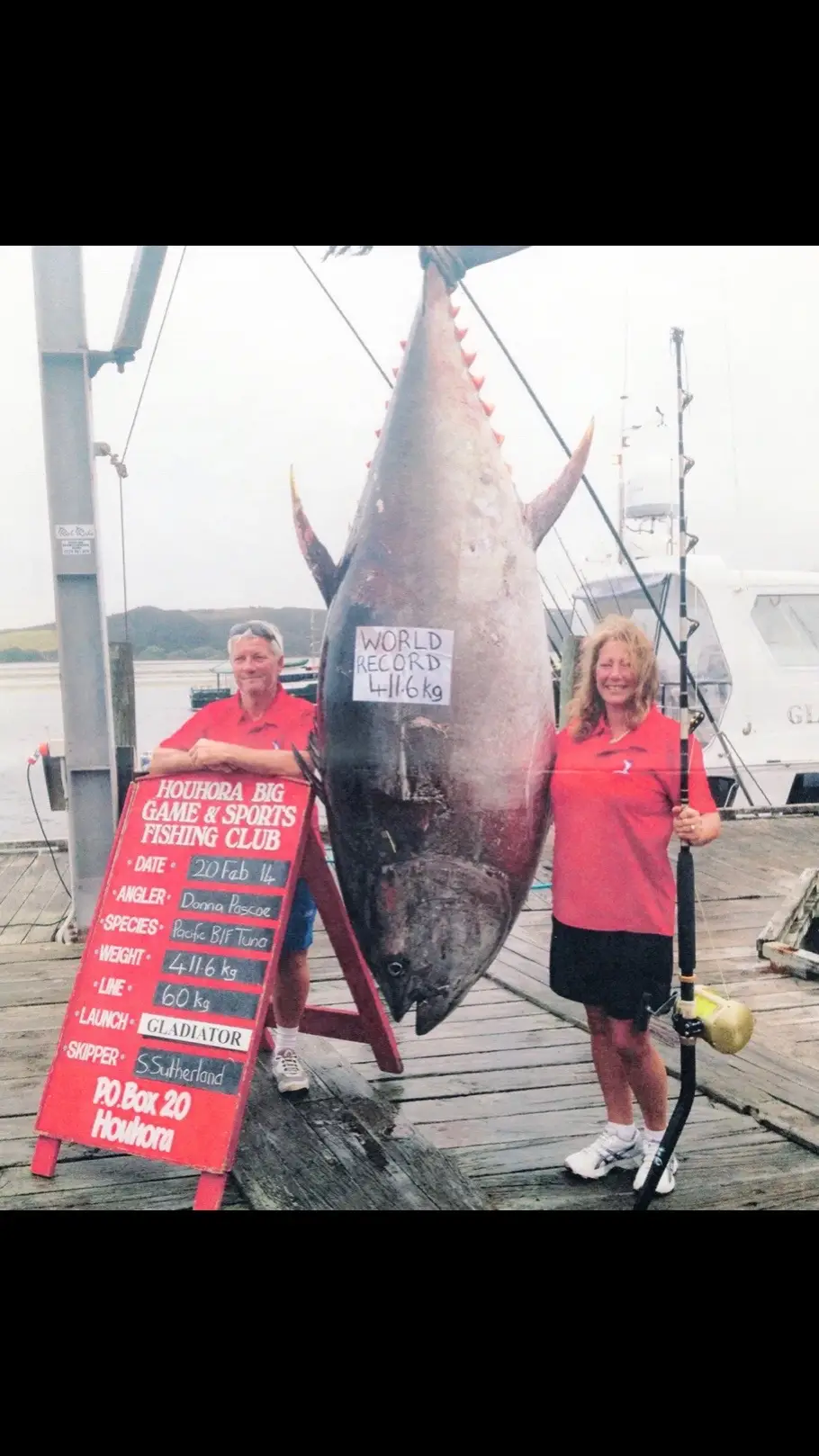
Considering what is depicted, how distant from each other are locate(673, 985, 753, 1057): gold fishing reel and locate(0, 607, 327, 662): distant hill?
3.58 feet

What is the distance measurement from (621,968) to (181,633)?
3.78 feet

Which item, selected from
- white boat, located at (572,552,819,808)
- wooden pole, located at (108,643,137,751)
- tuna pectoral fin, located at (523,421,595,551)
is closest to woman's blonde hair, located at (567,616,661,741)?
white boat, located at (572,552,819,808)

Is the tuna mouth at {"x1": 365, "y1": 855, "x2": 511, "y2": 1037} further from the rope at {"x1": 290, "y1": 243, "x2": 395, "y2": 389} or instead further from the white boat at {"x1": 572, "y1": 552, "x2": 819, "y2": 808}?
the rope at {"x1": 290, "y1": 243, "x2": 395, "y2": 389}

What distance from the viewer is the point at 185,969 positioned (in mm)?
2131

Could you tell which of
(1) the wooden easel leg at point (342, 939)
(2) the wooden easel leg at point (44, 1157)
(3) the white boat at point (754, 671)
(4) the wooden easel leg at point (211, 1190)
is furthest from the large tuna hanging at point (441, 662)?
(2) the wooden easel leg at point (44, 1157)

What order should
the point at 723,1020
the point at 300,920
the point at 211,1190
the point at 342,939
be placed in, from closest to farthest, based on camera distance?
the point at 211,1190
the point at 723,1020
the point at 342,939
the point at 300,920

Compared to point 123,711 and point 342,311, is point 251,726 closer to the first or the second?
point 123,711

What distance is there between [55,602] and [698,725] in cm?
138

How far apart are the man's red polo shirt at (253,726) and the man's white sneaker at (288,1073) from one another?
0.66 m

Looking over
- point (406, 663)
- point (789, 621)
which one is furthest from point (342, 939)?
point (789, 621)

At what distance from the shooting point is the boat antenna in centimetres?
203

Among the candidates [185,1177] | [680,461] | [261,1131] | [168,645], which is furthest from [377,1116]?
[680,461]

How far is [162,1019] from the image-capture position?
211 cm
